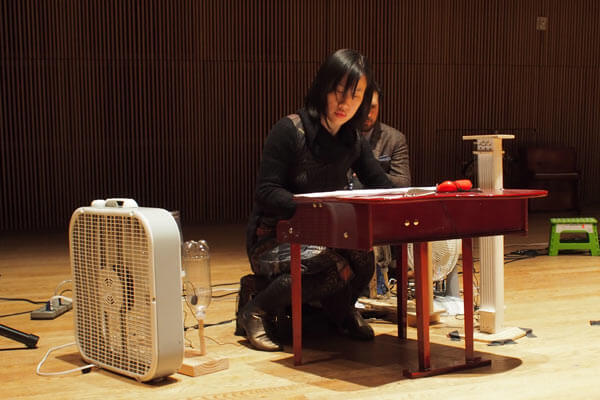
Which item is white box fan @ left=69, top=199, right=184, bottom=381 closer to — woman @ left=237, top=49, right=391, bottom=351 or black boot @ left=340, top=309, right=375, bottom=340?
woman @ left=237, top=49, right=391, bottom=351

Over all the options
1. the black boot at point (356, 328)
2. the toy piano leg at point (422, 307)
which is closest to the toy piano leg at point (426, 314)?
the toy piano leg at point (422, 307)

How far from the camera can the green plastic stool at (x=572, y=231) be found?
18.1ft

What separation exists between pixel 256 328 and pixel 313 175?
68 cm

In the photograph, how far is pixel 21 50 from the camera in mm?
7344

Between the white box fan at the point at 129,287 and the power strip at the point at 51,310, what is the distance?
1000 millimetres

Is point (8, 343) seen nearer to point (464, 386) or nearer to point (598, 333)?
point (464, 386)

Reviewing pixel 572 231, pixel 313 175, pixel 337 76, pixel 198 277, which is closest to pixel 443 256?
pixel 313 175

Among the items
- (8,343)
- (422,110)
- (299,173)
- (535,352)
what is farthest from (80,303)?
(422,110)

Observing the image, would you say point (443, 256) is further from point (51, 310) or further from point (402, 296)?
point (51, 310)

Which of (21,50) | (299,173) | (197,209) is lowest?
(197,209)

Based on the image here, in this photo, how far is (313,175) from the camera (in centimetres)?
301

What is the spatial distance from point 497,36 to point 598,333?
6366 mm

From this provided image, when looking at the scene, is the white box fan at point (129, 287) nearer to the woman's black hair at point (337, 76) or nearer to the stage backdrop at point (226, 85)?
the woman's black hair at point (337, 76)

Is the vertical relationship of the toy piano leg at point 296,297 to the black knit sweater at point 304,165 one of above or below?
below
